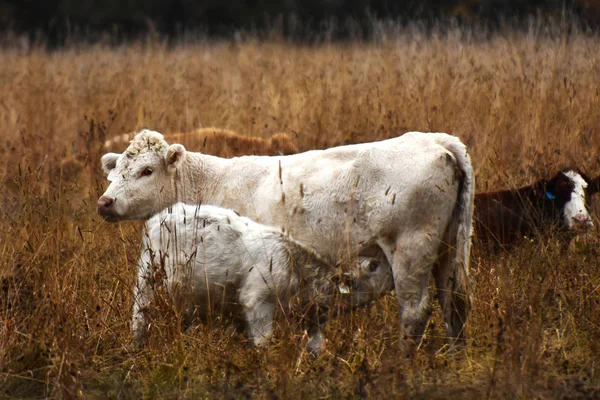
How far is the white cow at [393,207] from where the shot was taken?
5086 mm

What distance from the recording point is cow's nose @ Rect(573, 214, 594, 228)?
6307 millimetres

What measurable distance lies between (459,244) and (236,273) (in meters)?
1.24

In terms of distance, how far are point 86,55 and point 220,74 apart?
3.32 m

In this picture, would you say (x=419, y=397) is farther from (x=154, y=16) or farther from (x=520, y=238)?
(x=154, y=16)

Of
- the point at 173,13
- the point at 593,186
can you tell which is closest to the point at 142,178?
the point at 593,186

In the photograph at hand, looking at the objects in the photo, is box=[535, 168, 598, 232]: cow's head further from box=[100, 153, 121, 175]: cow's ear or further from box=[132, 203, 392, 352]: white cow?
box=[100, 153, 121, 175]: cow's ear

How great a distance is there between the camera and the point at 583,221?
636 cm

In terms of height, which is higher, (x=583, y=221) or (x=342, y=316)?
(x=342, y=316)

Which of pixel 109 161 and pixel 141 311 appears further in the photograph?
pixel 109 161

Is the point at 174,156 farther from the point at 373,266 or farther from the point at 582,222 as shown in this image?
the point at 582,222

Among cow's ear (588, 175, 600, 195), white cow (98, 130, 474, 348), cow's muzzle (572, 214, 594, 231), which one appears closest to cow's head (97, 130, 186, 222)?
white cow (98, 130, 474, 348)

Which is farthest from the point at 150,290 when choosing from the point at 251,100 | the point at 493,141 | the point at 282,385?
the point at 251,100

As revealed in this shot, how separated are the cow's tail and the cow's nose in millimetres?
1480

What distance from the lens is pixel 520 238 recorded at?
254 inches
